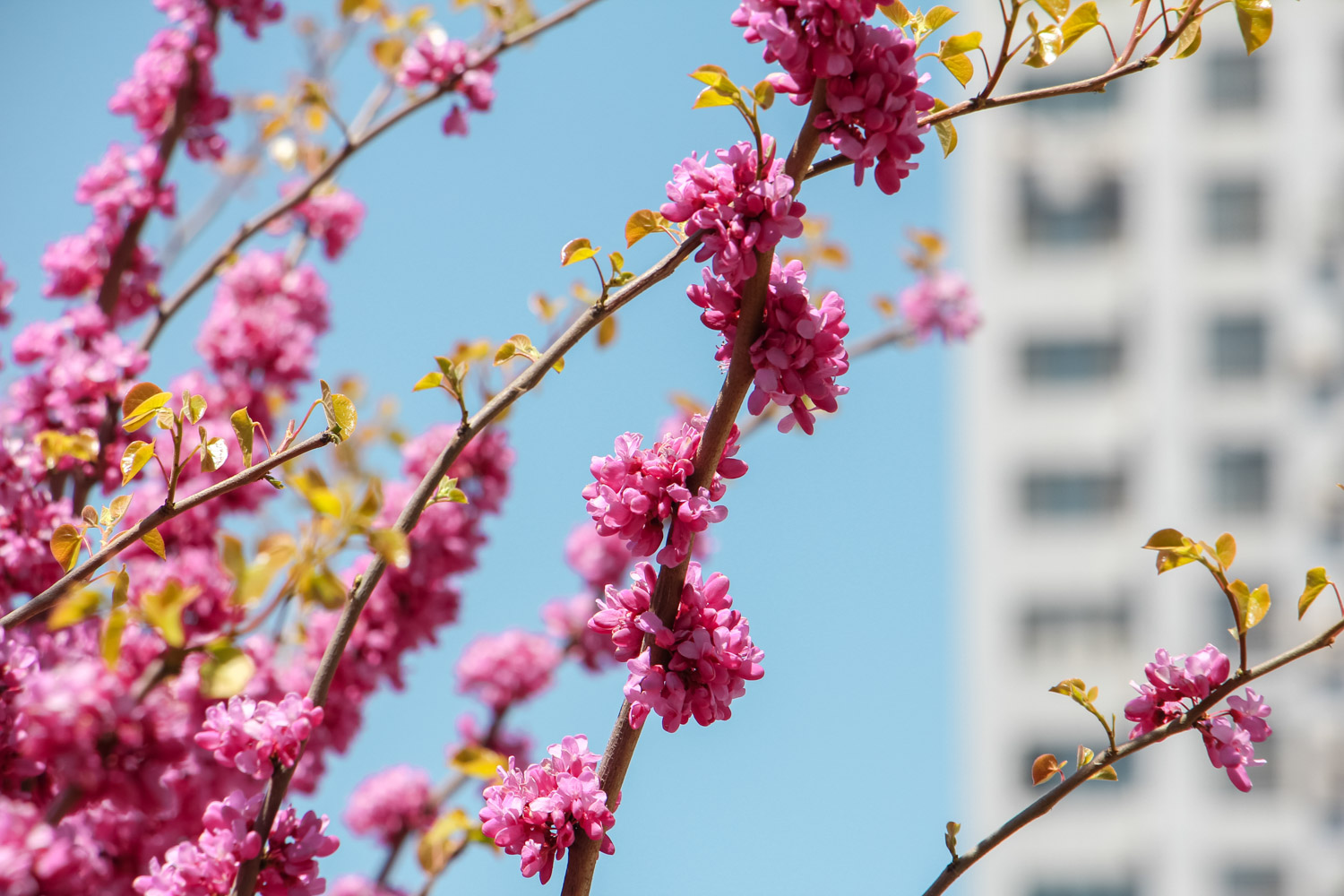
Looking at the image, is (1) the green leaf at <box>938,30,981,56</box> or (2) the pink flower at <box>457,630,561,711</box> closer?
(1) the green leaf at <box>938,30,981,56</box>

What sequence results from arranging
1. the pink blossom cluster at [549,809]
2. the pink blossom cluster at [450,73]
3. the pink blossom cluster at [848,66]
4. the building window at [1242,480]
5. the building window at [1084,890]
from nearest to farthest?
the pink blossom cluster at [848,66] < the pink blossom cluster at [549,809] < the pink blossom cluster at [450,73] < the building window at [1084,890] < the building window at [1242,480]

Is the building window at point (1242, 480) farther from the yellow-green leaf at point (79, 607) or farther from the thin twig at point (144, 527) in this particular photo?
the yellow-green leaf at point (79, 607)

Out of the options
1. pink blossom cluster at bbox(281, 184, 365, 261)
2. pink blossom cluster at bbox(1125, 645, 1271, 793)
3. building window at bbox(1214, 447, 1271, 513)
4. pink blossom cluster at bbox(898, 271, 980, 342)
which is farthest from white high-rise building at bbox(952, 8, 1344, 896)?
pink blossom cluster at bbox(1125, 645, 1271, 793)

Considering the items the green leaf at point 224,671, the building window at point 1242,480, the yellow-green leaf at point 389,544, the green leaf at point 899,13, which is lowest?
the green leaf at point 224,671

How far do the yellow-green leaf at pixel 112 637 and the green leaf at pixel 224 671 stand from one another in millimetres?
65

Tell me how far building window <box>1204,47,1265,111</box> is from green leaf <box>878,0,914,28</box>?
1899 cm

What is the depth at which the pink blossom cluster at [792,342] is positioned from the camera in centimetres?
117

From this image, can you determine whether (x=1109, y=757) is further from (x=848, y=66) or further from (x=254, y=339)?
(x=254, y=339)

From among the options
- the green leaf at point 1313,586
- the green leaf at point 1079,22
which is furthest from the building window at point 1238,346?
the green leaf at point 1079,22

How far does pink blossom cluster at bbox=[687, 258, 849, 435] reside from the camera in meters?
1.17

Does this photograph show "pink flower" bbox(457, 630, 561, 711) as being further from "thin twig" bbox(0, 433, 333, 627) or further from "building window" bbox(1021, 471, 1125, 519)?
"building window" bbox(1021, 471, 1125, 519)

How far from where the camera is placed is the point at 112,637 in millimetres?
881

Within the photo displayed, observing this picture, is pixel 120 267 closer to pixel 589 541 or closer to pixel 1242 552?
pixel 589 541

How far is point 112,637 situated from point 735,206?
68 centimetres
